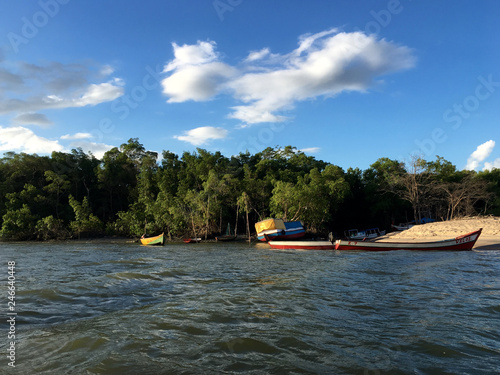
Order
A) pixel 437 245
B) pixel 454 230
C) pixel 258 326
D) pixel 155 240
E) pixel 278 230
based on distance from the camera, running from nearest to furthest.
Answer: pixel 258 326
pixel 437 245
pixel 454 230
pixel 155 240
pixel 278 230

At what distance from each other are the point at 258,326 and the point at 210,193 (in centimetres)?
3572

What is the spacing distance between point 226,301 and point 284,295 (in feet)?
5.07

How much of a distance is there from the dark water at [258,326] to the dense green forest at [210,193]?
29464 mm

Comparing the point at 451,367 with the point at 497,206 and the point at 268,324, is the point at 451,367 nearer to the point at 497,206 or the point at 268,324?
the point at 268,324

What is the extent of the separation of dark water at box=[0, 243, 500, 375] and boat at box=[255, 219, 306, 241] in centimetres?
2381

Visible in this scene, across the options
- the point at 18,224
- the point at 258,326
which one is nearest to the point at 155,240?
the point at 18,224

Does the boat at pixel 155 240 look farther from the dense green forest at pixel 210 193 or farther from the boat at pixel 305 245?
the boat at pixel 305 245

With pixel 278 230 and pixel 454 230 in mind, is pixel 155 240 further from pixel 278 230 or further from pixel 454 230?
pixel 454 230

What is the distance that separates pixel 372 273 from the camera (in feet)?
37.8

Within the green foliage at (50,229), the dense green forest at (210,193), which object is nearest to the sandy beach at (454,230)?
the dense green forest at (210,193)

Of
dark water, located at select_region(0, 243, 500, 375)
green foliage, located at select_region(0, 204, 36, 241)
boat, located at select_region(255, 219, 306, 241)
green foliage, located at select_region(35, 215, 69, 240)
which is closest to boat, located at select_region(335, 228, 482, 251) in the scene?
dark water, located at select_region(0, 243, 500, 375)

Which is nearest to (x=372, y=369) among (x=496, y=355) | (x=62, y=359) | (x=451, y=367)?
(x=451, y=367)

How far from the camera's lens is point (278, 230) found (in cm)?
3381

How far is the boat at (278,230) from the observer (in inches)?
1331
